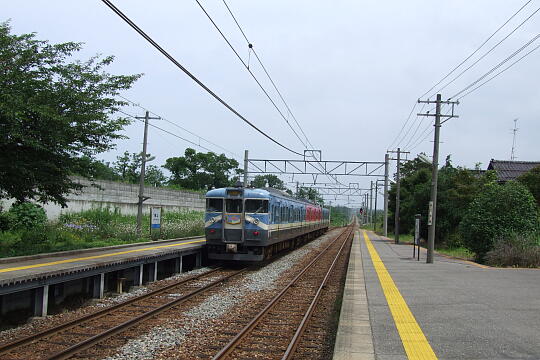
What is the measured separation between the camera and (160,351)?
6914 mm

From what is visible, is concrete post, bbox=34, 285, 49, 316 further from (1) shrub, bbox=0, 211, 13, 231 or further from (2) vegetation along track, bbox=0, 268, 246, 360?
(1) shrub, bbox=0, 211, 13, 231

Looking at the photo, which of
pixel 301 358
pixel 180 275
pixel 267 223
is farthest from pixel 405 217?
pixel 301 358

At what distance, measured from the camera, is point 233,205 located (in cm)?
1694

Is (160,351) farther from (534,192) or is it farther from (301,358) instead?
(534,192)

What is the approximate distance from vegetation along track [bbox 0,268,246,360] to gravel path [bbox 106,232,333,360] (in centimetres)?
45

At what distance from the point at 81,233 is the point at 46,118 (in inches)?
Answer: 340

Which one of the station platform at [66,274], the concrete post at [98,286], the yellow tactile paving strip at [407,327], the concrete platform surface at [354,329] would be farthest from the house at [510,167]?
the concrete post at [98,286]

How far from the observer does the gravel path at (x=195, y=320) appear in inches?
275

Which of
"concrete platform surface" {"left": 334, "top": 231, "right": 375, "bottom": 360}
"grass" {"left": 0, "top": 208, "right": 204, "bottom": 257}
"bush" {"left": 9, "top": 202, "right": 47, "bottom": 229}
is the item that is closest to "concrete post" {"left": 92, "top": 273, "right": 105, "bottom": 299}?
"grass" {"left": 0, "top": 208, "right": 204, "bottom": 257}

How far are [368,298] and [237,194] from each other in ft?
25.8

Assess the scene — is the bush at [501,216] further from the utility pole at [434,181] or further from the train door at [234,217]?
the train door at [234,217]

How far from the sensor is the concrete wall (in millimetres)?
23322

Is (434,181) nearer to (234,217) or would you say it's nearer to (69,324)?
(234,217)

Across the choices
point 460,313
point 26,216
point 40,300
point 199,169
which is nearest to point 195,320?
point 40,300
